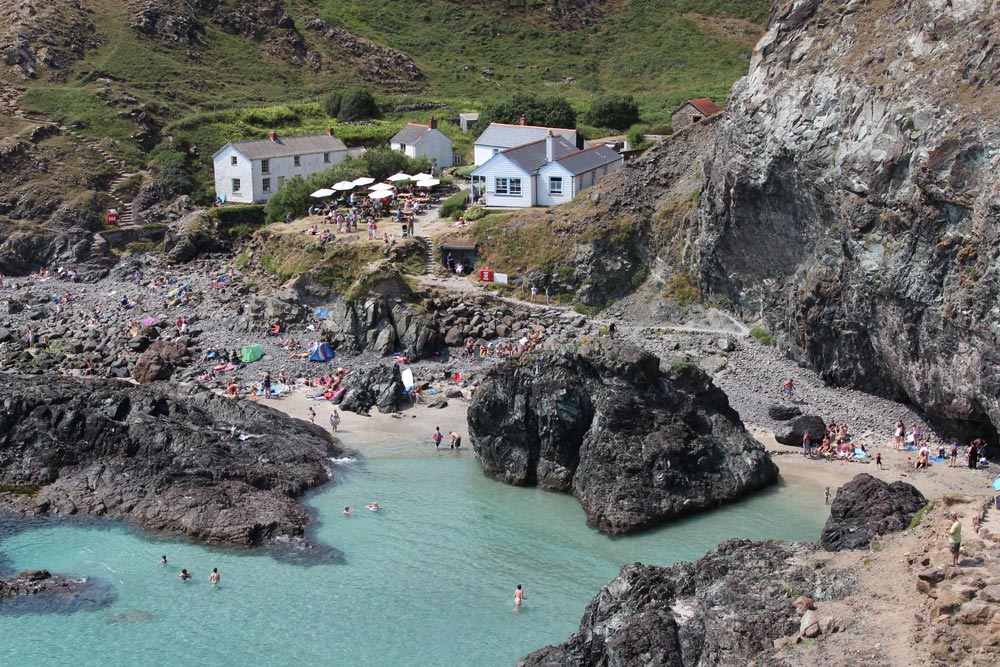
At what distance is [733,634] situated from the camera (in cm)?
2211

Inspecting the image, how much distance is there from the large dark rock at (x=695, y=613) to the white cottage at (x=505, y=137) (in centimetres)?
4293

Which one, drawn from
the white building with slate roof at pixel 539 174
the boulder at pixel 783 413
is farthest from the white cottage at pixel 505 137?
the boulder at pixel 783 413

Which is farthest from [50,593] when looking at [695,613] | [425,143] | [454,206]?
[425,143]

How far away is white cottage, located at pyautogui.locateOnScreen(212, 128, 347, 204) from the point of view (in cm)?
6725

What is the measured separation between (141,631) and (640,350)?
18.5m

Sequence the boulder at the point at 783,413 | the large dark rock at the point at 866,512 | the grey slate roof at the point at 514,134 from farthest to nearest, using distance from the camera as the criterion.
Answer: the grey slate roof at the point at 514,134 < the boulder at the point at 783,413 < the large dark rock at the point at 866,512

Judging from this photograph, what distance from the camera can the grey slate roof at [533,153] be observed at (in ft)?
192

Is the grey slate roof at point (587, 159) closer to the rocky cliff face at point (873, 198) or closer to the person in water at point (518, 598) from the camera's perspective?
the rocky cliff face at point (873, 198)

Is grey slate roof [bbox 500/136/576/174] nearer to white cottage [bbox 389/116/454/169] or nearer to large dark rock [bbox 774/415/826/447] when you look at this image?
white cottage [bbox 389/116/454/169]

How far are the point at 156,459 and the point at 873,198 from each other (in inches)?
1089

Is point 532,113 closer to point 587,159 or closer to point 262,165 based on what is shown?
point 587,159

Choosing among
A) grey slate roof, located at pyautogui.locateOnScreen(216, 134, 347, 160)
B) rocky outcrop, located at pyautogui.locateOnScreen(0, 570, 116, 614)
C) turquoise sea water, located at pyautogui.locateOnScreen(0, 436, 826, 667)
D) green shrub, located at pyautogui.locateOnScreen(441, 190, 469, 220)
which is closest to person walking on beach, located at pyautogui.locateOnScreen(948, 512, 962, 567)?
turquoise sea water, located at pyautogui.locateOnScreen(0, 436, 826, 667)

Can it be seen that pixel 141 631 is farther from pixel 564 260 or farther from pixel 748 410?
pixel 564 260

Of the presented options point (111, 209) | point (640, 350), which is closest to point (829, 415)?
point (640, 350)
